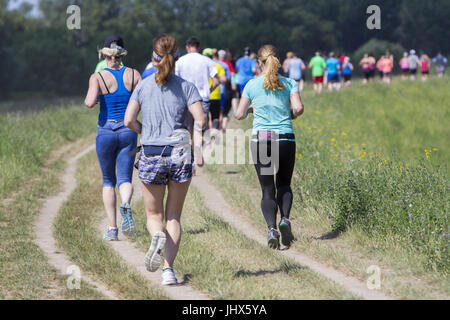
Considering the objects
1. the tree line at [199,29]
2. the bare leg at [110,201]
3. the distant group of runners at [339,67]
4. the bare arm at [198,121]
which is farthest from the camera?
the tree line at [199,29]

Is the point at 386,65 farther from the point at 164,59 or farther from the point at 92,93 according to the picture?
the point at 164,59

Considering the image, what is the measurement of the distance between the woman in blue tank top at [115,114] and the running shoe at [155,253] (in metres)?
1.81

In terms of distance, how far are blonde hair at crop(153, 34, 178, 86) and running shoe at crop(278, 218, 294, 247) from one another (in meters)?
2.24

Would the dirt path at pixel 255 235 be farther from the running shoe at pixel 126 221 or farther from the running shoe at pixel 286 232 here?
the running shoe at pixel 126 221

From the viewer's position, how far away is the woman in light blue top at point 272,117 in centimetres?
730

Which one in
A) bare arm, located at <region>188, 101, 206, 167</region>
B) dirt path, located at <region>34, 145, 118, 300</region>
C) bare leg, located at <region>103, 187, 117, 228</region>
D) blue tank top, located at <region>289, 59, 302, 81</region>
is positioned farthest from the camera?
blue tank top, located at <region>289, 59, 302, 81</region>

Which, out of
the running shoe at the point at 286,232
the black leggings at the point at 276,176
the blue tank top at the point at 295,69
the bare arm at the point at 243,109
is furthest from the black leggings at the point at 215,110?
the blue tank top at the point at 295,69

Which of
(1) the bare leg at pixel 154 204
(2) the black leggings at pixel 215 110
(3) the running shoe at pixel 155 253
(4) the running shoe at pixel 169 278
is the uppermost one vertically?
(2) the black leggings at pixel 215 110

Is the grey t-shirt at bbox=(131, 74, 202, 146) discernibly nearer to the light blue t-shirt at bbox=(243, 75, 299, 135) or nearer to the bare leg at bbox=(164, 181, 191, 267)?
the bare leg at bbox=(164, 181, 191, 267)

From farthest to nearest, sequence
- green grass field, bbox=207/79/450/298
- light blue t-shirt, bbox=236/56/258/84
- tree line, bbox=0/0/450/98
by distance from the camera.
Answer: tree line, bbox=0/0/450/98 → light blue t-shirt, bbox=236/56/258/84 → green grass field, bbox=207/79/450/298

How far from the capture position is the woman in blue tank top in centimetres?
761

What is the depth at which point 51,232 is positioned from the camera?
28.3ft

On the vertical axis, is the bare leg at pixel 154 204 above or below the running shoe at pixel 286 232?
above

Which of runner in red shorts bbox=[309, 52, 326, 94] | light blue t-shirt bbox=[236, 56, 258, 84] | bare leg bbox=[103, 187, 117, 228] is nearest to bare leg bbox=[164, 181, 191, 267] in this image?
bare leg bbox=[103, 187, 117, 228]
